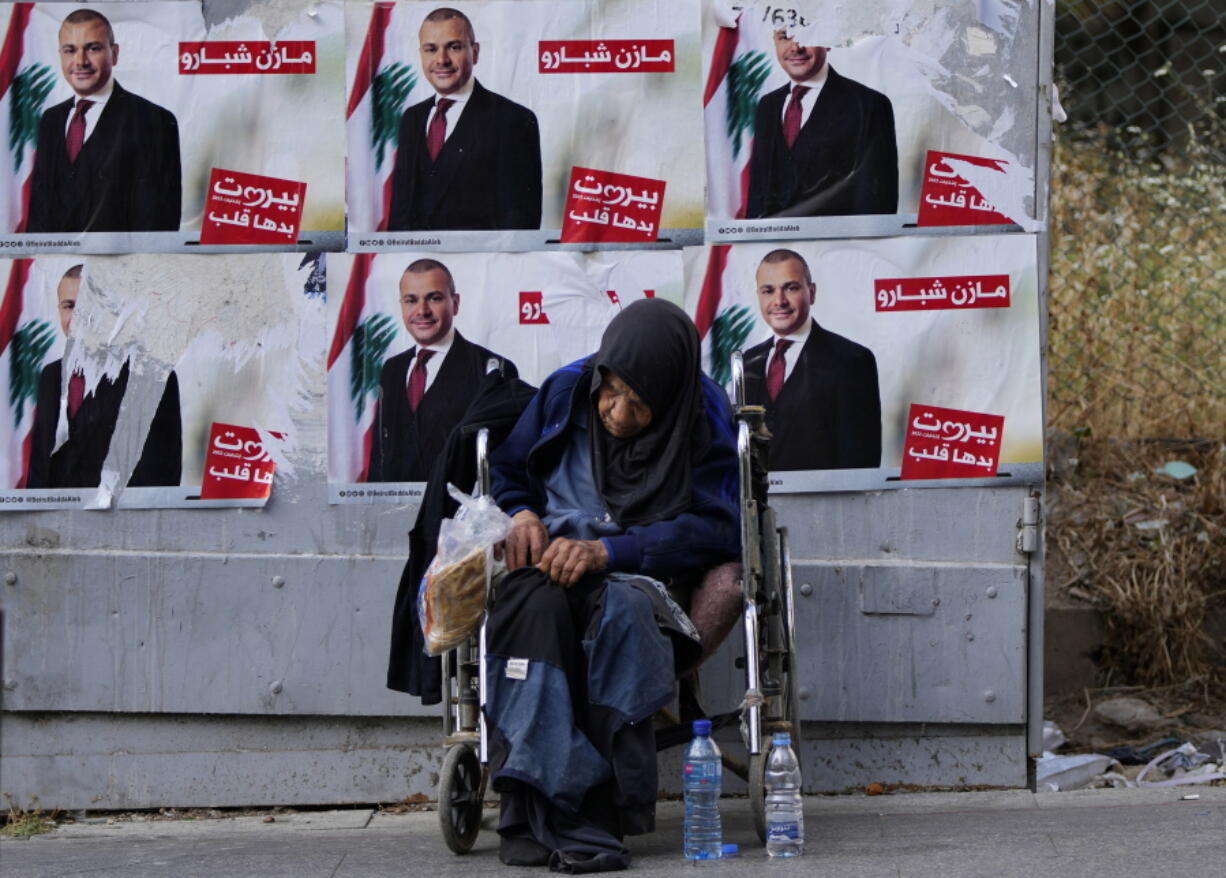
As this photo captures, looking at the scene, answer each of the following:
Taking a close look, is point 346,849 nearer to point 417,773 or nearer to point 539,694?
point 417,773

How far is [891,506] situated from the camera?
5367 mm

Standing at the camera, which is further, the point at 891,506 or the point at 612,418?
the point at 891,506

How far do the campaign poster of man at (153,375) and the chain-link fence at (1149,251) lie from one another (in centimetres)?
340

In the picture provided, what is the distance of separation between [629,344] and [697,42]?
1232 millimetres

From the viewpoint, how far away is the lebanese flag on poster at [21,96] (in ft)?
17.8

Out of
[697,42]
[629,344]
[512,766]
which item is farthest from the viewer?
[697,42]

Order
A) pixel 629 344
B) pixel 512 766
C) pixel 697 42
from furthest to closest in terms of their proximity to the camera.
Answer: pixel 697 42
pixel 629 344
pixel 512 766

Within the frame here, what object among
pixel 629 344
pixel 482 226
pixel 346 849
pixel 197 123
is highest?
pixel 197 123

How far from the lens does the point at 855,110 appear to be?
5.32 m

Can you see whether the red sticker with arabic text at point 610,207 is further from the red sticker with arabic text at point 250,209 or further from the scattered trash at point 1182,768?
the scattered trash at point 1182,768

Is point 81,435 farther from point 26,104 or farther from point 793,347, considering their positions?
point 793,347

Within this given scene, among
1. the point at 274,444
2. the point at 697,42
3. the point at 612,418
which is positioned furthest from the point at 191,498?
the point at 697,42

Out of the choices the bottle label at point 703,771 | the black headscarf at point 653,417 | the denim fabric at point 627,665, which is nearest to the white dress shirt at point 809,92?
the black headscarf at point 653,417

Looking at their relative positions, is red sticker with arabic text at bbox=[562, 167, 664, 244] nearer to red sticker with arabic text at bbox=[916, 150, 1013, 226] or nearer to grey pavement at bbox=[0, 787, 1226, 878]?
red sticker with arabic text at bbox=[916, 150, 1013, 226]
